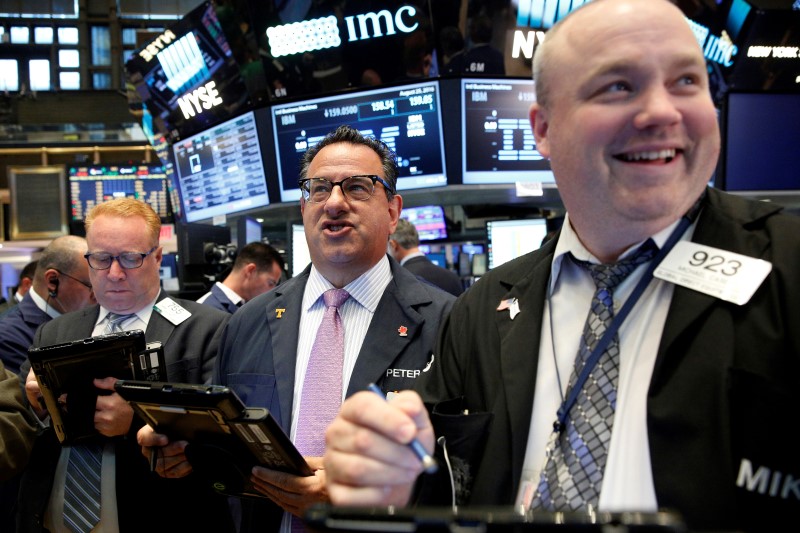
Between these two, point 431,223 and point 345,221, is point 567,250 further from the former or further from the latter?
point 431,223

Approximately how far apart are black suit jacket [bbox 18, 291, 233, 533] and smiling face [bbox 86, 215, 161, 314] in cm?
13

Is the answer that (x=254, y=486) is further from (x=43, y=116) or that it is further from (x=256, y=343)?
→ (x=43, y=116)

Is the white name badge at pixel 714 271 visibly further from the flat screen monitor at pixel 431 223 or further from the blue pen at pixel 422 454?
the flat screen monitor at pixel 431 223

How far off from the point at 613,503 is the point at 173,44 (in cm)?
505

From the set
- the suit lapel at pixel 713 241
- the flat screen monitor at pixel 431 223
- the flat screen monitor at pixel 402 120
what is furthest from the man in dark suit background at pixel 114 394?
the flat screen monitor at pixel 431 223

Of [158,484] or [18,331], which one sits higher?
[18,331]

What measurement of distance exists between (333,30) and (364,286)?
8.06 ft

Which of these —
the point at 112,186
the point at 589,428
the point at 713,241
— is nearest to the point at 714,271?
the point at 713,241

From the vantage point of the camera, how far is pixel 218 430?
167 cm

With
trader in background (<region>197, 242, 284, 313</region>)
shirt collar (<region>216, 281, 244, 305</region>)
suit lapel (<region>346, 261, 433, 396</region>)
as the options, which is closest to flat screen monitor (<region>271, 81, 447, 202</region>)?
trader in background (<region>197, 242, 284, 313</region>)

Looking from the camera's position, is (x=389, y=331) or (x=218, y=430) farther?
(x=389, y=331)

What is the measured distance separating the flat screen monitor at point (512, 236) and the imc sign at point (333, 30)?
136 cm

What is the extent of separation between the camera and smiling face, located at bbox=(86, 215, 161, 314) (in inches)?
95.6

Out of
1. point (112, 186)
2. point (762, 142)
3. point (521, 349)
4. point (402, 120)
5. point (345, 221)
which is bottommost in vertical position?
point (521, 349)
